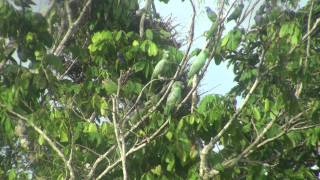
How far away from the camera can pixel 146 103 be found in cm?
410

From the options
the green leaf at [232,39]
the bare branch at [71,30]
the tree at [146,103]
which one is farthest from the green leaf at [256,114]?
the bare branch at [71,30]

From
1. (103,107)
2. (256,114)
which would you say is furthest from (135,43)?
(256,114)

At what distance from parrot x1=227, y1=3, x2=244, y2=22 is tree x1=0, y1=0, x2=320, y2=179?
11mm

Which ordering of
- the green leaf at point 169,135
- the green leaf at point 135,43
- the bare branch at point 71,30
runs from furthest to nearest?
the bare branch at point 71,30, the green leaf at point 135,43, the green leaf at point 169,135

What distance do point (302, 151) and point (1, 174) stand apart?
2721mm

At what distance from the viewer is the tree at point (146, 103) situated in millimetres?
3711

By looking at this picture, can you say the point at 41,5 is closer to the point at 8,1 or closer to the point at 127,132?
the point at 8,1

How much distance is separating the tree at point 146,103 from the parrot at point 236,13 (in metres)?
0.01

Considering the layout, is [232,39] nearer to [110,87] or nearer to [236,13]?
[236,13]

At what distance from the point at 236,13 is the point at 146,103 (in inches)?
37.3

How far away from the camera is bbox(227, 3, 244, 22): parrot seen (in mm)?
3678

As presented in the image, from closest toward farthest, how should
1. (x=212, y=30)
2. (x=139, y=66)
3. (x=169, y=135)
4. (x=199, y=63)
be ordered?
1. (x=199, y=63)
2. (x=212, y=30)
3. (x=169, y=135)
4. (x=139, y=66)

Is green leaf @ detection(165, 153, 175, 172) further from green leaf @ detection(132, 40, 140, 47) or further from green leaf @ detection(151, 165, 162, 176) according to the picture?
green leaf @ detection(132, 40, 140, 47)

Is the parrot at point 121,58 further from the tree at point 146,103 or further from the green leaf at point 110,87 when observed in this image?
the green leaf at point 110,87
